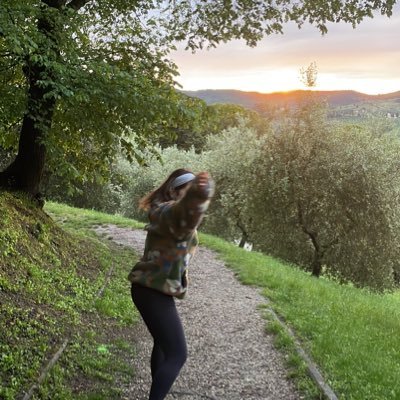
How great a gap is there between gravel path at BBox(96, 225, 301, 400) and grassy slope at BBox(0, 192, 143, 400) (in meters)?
0.45

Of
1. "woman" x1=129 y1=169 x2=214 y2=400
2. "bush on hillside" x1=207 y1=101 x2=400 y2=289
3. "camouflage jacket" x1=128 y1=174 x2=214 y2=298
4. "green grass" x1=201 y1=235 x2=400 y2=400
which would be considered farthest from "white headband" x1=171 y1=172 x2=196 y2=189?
"bush on hillside" x1=207 y1=101 x2=400 y2=289

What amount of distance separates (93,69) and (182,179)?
15.7 ft

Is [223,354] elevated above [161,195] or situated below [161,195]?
below

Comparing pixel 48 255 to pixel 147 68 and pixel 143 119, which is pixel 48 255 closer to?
pixel 143 119

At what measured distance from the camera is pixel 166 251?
13.6 ft

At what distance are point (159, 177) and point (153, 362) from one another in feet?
107

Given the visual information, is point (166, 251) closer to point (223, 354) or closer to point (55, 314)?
point (55, 314)

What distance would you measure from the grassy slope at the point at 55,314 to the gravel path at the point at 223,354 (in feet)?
1.46

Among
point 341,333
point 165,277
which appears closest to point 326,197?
point 341,333

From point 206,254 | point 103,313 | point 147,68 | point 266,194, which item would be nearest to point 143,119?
point 147,68

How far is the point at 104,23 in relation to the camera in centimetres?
1221

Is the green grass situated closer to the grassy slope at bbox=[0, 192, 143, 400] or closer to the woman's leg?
the woman's leg

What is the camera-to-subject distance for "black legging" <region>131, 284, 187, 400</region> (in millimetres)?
4203

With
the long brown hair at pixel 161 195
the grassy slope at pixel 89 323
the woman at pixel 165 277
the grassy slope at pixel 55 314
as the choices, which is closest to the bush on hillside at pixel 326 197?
the grassy slope at pixel 89 323
